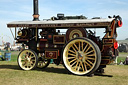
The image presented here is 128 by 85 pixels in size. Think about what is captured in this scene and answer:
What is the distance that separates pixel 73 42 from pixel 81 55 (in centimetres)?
73

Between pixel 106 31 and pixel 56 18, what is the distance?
303 centimetres

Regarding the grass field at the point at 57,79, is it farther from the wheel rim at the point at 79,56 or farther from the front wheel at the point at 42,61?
the front wheel at the point at 42,61

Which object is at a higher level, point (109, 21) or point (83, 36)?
point (109, 21)

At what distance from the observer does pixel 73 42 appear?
9.13 metres

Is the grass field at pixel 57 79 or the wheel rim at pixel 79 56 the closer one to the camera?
the grass field at pixel 57 79

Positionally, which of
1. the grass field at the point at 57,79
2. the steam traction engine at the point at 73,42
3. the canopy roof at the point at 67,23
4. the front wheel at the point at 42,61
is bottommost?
the grass field at the point at 57,79

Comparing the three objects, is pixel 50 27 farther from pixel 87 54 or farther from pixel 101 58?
pixel 101 58

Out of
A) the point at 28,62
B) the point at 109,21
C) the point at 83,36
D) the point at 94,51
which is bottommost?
the point at 28,62

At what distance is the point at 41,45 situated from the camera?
34.6 ft

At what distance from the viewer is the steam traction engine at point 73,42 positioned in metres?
8.89

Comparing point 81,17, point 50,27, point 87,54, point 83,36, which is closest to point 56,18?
point 50,27

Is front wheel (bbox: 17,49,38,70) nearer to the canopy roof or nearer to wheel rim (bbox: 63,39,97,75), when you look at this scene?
the canopy roof

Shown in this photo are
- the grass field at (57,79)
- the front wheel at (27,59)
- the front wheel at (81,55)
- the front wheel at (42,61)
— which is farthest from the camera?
the front wheel at (42,61)

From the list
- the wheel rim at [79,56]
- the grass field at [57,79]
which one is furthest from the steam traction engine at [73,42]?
the grass field at [57,79]
